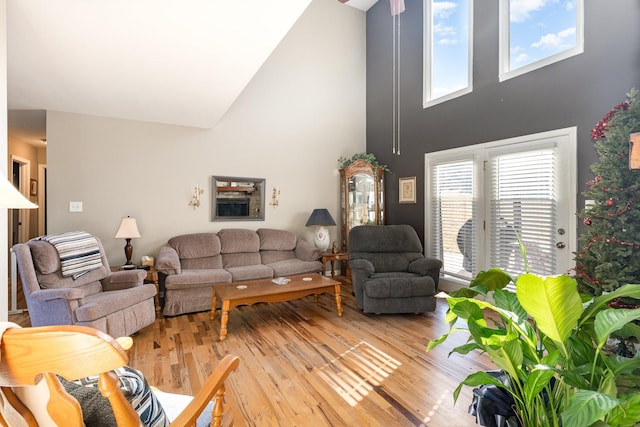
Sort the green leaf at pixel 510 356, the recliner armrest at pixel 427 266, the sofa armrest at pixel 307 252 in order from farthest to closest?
the sofa armrest at pixel 307 252
the recliner armrest at pixel 427 266
the green leaf at pixel 510 356

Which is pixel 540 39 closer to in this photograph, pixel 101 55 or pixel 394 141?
pixel 394 141

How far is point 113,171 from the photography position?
159 inches

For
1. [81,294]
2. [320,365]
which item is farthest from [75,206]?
[320,365]

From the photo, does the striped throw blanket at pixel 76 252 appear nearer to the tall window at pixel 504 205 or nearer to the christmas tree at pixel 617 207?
the tall window at pixel 504 205

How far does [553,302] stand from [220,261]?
155 inches

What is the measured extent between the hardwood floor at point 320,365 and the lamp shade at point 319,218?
5.28ft

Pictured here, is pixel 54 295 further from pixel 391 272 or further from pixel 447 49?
pixel 447 49

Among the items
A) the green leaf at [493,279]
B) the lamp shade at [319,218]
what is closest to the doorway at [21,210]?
the lamp shade at [319,218]

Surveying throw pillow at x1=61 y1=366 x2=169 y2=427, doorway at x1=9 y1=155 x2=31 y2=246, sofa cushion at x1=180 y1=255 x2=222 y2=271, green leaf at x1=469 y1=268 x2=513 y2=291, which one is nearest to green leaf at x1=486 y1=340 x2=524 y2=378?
green leaf at x1=469 y1=268 x2=513 y2=291

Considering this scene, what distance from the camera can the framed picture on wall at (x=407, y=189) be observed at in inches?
193

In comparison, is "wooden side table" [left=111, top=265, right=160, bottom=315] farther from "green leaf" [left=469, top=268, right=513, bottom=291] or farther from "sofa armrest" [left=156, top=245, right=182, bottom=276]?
"green leaf" [left=469, top=268, right=513, bottom=291]

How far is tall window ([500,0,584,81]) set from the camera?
314 cm

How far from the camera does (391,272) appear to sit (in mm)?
3982

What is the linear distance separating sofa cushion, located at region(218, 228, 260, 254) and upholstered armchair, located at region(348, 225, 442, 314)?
1.42 meters
